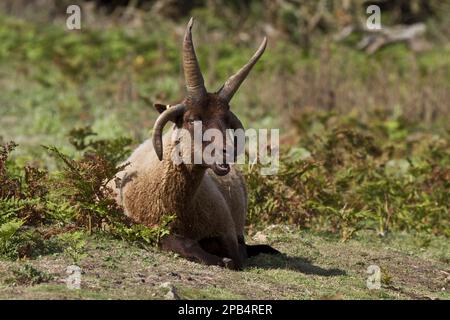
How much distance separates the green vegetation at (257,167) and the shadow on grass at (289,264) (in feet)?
0.07

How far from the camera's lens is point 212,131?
816cm

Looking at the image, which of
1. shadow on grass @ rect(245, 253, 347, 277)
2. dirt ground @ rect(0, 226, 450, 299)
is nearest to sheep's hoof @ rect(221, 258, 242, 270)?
dirt ground @ rect(0, 226, 450, 299)

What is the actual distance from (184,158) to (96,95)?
12383 mm

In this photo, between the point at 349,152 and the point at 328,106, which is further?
the point at 328,106

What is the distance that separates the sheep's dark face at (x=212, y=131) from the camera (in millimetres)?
8109

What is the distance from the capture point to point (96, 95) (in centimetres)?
2061

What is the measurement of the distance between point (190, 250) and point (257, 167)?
2694mm

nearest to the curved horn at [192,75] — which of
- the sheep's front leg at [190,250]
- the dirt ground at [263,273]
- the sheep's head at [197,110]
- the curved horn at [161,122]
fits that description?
the sheep's head at [197,110]

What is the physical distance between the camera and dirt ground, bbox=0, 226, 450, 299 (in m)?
7.01

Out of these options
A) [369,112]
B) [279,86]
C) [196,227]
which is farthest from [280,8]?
[196,227]

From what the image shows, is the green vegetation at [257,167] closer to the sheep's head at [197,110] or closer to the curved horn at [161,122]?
the curved horn at [161,122]

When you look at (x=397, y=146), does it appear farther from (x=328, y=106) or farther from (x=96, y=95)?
(x=96, y=95)

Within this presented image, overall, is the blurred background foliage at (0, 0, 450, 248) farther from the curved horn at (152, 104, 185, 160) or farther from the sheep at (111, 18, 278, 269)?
the curved horn at (152, 104, 185, 160)
